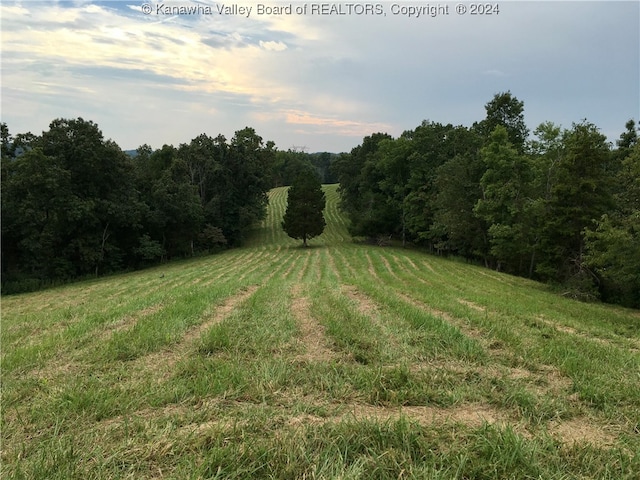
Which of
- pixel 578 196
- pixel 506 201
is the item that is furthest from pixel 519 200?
pixel 578 196

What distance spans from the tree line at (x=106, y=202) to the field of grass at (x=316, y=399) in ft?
82.3

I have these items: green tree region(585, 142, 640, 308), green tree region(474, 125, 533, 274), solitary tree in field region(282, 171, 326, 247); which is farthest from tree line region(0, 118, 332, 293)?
green tree region(585, 142, 640, 308)

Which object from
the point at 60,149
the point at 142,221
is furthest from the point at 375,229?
the point at 60,149

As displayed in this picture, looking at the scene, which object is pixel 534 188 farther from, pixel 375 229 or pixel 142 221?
pixel 142 221

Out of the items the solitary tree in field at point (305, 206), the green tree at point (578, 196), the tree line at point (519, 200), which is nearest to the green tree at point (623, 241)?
the tree line at point (519, 200)

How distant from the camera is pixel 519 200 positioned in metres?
25.6

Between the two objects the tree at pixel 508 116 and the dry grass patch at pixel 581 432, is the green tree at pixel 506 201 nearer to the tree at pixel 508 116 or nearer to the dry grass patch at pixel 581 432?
the tree at pixel 508 116

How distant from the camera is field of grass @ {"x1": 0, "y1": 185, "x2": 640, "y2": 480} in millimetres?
2588

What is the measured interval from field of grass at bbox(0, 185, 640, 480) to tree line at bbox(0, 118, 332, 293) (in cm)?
2509

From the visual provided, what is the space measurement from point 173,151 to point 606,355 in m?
45.9

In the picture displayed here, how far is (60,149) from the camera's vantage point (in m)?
28.6

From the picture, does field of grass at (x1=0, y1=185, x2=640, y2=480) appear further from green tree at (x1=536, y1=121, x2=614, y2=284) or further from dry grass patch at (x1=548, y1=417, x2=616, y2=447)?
green tree at (x1=536, y1=121, x2=614, y2=284)

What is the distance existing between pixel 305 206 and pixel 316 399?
118 ft

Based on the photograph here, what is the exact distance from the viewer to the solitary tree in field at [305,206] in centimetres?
3916
